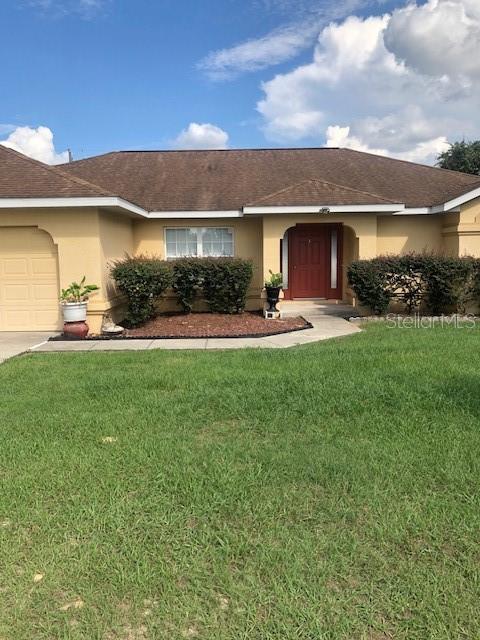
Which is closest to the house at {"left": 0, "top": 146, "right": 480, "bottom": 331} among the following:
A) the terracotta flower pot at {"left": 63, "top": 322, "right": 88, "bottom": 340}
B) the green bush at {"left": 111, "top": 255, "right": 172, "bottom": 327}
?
the green bush at {"left": 111, "top": 255, "right": 172, "bottom": 327}

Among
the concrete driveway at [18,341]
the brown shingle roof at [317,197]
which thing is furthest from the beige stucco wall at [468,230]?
the concrete driveway at [18,341]

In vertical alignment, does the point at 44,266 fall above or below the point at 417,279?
above

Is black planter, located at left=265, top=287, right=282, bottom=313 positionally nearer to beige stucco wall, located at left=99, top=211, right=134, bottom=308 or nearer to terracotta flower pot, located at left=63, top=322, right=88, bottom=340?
beige stucco wall, located at left=99, top=211, right=134, bottom=308

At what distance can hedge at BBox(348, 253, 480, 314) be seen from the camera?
1241cm

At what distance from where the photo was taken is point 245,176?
16891 millimetres

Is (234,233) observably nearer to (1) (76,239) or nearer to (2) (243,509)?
(1) (76,239)

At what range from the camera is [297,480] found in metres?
3.86

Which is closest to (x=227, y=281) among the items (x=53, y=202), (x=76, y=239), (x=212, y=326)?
(x=212, y=326)

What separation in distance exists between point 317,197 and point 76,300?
22.5 ft

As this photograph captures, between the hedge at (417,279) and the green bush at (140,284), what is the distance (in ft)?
15.7

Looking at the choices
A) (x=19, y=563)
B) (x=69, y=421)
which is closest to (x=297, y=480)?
(x=19, y=563)

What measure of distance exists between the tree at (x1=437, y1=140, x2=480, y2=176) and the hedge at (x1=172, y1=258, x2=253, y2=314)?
2787 centimetres

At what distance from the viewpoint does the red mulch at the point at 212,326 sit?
11.1 m

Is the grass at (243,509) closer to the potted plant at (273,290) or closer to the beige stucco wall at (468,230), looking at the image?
the potted plant at (273,290)
